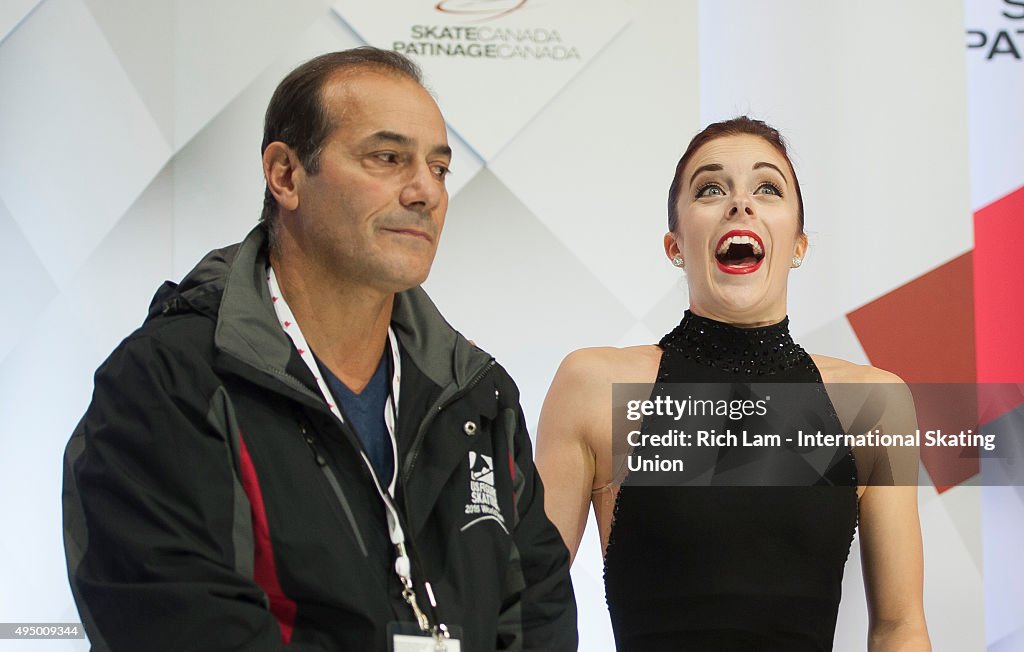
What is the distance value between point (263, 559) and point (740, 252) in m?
1.36

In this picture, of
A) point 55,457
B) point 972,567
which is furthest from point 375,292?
point 972,567

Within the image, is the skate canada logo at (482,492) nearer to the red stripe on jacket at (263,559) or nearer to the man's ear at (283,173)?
the red stripe on jacket at (263,559)

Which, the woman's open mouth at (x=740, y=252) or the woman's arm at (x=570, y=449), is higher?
the woman's open mouth at (x=740, y=252)

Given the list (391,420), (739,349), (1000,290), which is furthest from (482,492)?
(1000,290)

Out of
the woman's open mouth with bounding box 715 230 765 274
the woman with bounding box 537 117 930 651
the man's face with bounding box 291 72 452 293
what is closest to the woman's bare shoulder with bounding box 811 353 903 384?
the woman with bounding box 537 117 930 651

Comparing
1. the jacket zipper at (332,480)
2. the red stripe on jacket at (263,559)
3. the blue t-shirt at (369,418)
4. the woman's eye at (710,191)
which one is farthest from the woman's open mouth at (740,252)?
the red stripe on jacket at (263,559)

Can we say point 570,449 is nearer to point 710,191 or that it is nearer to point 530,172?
point 710,191

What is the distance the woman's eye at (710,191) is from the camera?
8.38ft

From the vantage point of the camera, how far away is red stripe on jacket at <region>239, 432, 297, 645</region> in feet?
5.24

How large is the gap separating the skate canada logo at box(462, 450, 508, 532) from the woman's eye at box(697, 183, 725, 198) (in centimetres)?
98

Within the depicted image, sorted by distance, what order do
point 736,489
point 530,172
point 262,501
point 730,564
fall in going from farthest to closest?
point 530,172 < point 736,489 < point 730,564 < point 262,501

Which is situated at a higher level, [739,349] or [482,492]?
[739,349]

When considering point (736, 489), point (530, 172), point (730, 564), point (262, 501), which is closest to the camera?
point (262, 501)

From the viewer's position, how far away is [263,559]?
160 cm
